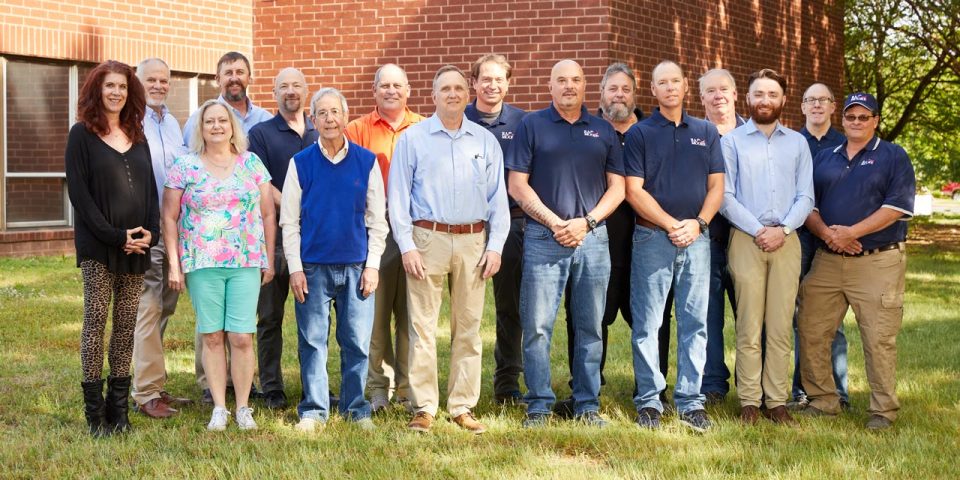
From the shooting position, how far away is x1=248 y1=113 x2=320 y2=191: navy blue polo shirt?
6.97 metres

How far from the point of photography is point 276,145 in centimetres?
698

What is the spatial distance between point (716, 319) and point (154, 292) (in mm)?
3530

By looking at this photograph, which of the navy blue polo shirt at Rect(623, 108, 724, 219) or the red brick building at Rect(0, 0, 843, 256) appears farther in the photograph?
the red brick building at Rect(0, 0, 843, 256)

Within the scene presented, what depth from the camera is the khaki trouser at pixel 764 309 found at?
6.78 metres

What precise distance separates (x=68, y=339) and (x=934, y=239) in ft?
62.8

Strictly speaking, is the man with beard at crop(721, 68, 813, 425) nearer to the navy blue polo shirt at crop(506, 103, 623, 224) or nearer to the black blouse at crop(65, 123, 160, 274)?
the navy blue polo shirt at crop(506, 103, 623, 224)

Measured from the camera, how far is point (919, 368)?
8492mm

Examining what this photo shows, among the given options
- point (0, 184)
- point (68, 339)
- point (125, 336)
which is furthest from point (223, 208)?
point (0, 184)

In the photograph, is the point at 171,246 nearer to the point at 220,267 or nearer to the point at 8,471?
the point at 220,267

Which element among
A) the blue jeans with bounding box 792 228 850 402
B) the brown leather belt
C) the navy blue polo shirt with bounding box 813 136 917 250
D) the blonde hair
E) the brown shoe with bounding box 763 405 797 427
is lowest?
the brown shoe with bounding box 763 405 797 427

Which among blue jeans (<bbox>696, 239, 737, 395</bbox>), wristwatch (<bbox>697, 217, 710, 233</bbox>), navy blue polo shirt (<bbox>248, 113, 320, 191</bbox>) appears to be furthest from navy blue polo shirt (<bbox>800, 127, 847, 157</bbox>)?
navy blue polo shirt (<bbox>248, 113, 320, 191</bbox>)

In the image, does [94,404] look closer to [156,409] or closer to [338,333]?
[156,409]

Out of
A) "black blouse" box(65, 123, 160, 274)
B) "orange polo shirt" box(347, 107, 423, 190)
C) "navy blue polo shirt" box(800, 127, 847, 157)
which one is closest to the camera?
"black blouse" box(65, 123, 160, 274)

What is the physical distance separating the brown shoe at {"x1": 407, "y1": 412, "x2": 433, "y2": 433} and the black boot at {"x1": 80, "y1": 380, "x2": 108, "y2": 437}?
1697 millimetres
